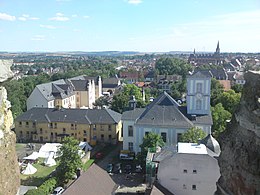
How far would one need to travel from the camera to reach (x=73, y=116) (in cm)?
3662

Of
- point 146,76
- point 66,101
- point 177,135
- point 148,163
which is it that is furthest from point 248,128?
point 146,76

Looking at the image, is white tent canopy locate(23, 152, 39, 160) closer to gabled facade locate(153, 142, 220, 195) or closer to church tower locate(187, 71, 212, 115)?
gabled facade locate(153, 142, 220, 195)

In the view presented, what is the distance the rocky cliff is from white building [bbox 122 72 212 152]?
79.1 ft

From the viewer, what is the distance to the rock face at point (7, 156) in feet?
14.8

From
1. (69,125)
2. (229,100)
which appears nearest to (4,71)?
(69,125)

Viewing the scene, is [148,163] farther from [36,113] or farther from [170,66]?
[170,66]

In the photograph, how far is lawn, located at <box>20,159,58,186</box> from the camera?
24834 millimetres

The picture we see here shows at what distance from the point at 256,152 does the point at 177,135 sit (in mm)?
23693

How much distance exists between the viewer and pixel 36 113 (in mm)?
37781

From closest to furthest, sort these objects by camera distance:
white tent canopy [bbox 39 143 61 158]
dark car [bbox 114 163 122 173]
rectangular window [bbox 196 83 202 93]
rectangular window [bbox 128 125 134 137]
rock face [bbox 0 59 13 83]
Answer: rock face [bbox 0 59 13 83]
dark car [bbox 114 163 122 173]
rectangular window [bbox 128 125 134 137]
white tent canopy [bbox 39 143 61 158]
rectangular window [bbox 196 83 202 93]

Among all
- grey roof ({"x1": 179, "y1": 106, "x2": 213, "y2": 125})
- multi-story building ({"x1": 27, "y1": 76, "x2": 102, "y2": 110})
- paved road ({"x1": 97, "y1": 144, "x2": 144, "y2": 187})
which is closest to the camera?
paved road ({"x1": 97, "y1": 144, "x2": 144, "y2": 187})

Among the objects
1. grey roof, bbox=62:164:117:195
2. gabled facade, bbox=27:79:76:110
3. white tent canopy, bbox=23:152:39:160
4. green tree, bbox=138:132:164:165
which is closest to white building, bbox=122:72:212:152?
green tree, bbox=138:132:164:165

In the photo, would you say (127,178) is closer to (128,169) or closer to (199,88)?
(128,169)

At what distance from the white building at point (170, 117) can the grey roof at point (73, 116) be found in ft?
16.5
